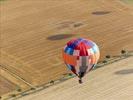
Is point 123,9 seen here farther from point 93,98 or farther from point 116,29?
point 93,98

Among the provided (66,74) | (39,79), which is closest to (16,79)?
(39,79)

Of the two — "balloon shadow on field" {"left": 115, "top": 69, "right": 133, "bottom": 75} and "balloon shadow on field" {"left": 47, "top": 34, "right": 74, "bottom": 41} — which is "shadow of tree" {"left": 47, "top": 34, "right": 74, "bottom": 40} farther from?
"balloon shadow on field" {"left": 115, "top": 69, "right": 133, "bottom": 75}

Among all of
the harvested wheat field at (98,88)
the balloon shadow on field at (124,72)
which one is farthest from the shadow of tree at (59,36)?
the balloon shadow on field at (124,72)

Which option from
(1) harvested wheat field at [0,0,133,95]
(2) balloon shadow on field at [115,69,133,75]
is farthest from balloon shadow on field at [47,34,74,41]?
(2) balloon shadow on field at [115,69,133,75]

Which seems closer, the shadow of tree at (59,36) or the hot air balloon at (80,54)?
the hot air balloon at (80,54)

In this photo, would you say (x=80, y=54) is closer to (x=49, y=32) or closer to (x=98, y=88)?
(x=98, y=88)

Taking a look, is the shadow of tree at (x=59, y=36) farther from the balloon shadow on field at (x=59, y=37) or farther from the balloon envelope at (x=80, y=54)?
the balloon envelope at (x=80, y=54)
